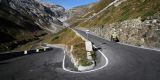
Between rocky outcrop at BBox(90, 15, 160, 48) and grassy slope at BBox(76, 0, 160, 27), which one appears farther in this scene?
grassy slope at BBox(76, 0, 160, 27)

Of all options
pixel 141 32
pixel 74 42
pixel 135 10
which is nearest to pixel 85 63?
pixel 141 32

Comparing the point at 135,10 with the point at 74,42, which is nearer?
the point at 135,10

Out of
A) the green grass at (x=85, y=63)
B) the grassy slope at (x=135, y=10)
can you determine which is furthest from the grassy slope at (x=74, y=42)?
the grassy slope at (x=135, y=10)

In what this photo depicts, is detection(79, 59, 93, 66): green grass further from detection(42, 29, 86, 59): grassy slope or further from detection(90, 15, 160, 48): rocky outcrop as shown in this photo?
detection(90, 15, 160, 48): rocky outcrop

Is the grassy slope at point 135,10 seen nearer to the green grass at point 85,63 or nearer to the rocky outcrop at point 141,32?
the rocky outcrop at point 141,32

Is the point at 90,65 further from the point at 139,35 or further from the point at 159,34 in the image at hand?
the point at 139,35

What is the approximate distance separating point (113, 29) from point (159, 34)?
25.9m

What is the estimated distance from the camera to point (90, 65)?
22.5m

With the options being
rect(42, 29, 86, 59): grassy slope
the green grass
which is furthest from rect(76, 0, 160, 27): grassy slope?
the green grass

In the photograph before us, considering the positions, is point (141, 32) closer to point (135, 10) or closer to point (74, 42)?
point (135, 10)

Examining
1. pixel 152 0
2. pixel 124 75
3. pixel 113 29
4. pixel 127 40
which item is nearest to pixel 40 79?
pixel 124 75

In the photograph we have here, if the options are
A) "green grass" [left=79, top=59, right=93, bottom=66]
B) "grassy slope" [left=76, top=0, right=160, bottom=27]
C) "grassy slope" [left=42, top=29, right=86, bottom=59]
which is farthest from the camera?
"grassy slope" [left=76, top=0, right=160, bottom=27]

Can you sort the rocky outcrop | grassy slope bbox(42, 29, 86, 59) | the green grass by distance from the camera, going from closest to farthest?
the green grass, grassy slope bbox(42, 29, 86, 59), the rocky outcrop

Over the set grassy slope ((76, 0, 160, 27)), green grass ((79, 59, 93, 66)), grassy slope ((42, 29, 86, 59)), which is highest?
grassy slope ((76, 0, 160, 27))
